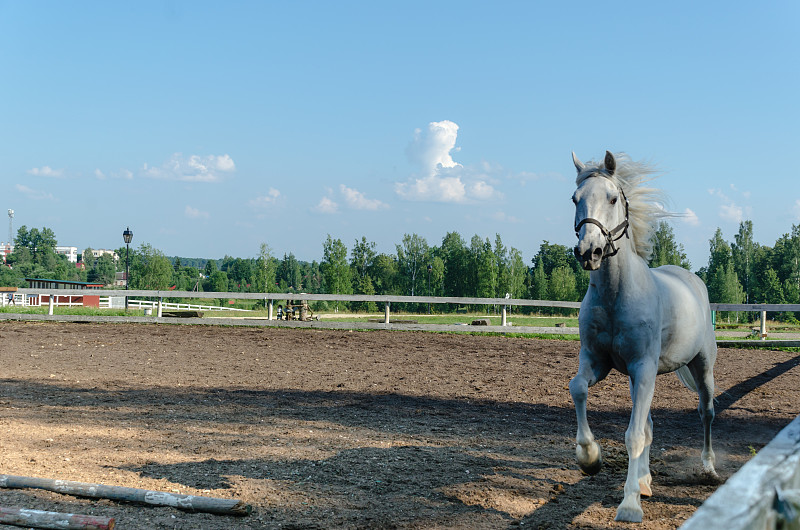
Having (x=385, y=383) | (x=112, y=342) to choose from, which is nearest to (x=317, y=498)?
(x=385, y=383)

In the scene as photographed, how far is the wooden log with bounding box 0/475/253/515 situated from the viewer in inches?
165

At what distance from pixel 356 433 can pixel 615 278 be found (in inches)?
144

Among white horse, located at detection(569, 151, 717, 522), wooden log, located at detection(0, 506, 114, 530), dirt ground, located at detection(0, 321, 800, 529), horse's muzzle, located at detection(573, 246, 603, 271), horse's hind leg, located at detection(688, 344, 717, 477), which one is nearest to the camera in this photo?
wooden log, located at detection(0, 506, 114, 530)

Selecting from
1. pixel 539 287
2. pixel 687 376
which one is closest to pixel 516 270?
pixel 539 287

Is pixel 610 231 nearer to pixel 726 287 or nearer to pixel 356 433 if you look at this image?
pixel 356 433

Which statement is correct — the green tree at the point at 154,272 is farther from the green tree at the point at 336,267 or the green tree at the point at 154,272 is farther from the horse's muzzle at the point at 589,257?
the horse's muzzle at the point at 589,257

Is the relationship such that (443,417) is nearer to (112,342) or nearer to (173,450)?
(173,450)

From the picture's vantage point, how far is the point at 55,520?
3.71m

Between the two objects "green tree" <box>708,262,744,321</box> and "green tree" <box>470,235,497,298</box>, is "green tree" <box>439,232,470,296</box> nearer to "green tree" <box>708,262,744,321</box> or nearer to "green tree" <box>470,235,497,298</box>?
"green tree" <box>470,235,497,298</box>

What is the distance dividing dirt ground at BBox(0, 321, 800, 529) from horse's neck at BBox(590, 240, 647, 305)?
1.67m

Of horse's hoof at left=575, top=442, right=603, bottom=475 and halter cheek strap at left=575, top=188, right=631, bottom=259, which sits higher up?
halter cheek strap at left=575, top=188, right=631, bottom=259

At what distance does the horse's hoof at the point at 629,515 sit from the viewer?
4180mm

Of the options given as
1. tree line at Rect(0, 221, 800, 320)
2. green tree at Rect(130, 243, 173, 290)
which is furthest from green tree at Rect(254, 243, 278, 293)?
green tree at Rect(130, 243, 173, 290)

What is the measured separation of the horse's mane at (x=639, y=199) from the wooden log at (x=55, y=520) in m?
4.07
